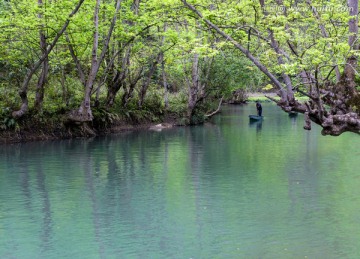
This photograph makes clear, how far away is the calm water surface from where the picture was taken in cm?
882

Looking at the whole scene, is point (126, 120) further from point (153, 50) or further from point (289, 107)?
point (289, 107)

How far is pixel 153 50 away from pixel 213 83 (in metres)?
5.37

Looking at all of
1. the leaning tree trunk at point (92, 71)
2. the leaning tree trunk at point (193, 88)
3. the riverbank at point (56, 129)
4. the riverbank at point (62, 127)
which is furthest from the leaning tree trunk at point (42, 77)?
the leaning tree trunk at point (193, 88)

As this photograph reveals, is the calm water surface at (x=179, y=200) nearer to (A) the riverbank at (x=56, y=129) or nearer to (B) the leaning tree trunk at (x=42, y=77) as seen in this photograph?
(A) the riverbank at (x=56, y=129)

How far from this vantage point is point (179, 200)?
12.1 metres

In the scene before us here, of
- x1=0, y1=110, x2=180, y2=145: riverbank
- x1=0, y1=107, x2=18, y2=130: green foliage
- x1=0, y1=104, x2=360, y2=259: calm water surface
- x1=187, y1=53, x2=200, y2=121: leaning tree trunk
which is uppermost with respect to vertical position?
x1=187, y1=53, x2=200, y2=121: leaning tree trunk

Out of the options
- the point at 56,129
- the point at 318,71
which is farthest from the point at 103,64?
the point at 318,71

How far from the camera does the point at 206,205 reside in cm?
1157

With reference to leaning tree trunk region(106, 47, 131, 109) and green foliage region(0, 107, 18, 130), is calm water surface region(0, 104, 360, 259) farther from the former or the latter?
leaning tree trunk region(106, 47, 131, 109)

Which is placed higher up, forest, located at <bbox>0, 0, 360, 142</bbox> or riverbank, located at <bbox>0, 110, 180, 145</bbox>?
forest, located at <bbox>0, 0, 360, 142</bbox>

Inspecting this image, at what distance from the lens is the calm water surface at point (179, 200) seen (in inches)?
347

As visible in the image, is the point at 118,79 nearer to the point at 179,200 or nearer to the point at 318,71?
the point at 179,200

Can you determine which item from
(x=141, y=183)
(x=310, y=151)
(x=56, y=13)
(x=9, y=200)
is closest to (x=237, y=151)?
(x=310, y=151)

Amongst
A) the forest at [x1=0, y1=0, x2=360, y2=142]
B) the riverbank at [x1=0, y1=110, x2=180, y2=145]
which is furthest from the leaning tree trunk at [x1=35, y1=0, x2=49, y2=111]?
the riverbank at [x1=0, y1=110, x2=180, y2=145]
